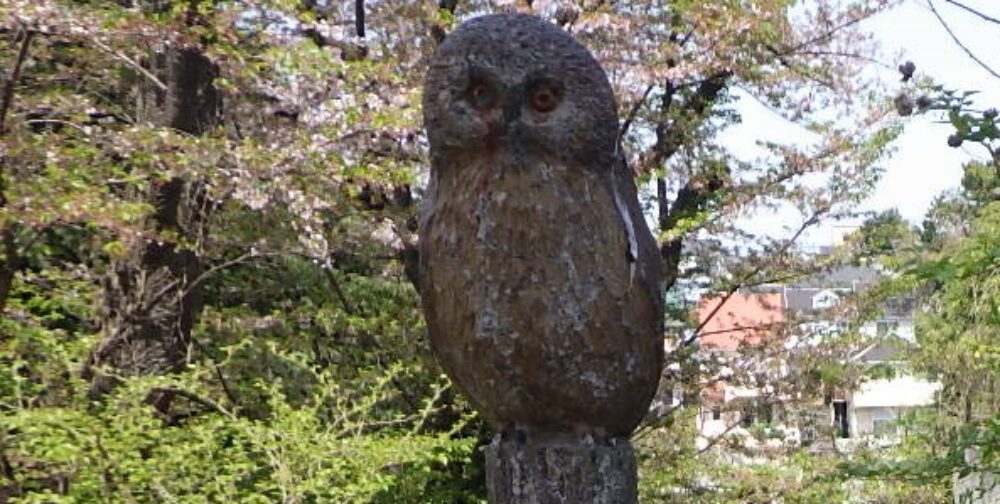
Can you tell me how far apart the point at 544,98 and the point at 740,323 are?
731 cm

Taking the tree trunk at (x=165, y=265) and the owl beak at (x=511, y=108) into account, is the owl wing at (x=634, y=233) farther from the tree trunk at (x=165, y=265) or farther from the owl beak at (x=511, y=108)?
the tree trunk at (x=165, y=265)

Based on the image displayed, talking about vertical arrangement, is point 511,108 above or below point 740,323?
above

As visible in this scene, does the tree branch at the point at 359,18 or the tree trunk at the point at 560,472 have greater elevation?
the tree branch at the point at 359,18

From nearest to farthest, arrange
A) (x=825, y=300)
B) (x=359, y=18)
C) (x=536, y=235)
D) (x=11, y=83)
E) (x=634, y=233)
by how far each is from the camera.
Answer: (x=536, y=235) → (x=634, y=233) → (x=11, y=83) → (x=359, y=18) → (x=825, y=300)

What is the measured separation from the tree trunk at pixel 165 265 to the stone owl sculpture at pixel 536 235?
377 centimetres

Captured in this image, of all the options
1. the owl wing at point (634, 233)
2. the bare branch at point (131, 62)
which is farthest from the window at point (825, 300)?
the owl wing at point (634, 233)

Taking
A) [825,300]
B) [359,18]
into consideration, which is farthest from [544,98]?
[825,300]

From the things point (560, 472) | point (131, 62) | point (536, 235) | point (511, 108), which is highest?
point (131, 62)

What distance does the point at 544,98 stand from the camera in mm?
2922

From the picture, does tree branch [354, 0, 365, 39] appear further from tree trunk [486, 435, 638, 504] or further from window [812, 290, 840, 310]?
tree trunk [486, 435, 638, 504]

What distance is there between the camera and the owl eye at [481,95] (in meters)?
2.93

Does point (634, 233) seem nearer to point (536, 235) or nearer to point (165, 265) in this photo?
point (536, 235)

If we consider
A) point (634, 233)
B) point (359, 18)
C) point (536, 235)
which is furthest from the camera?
point (359, 18)

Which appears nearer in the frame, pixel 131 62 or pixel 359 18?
pixel 131 62
